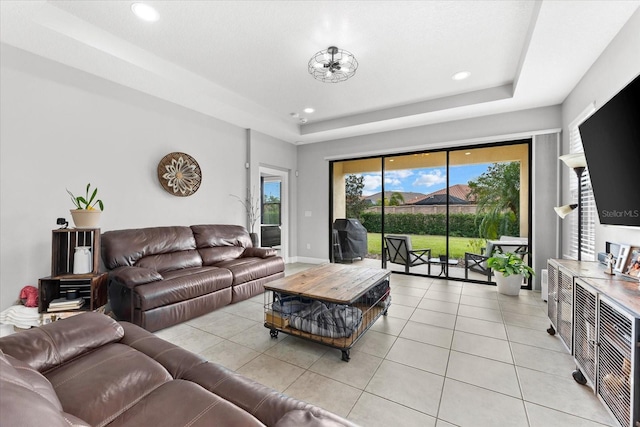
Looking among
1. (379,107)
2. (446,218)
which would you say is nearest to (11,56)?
(379,107)

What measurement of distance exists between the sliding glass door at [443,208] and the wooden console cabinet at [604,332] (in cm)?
221

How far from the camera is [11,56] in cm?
257

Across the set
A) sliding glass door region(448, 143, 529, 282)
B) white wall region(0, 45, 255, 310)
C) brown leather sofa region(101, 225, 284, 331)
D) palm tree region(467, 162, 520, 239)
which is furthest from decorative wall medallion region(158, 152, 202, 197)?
palm tree region(467, 162, 520, 239)

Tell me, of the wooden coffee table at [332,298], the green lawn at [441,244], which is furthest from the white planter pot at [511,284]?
the wooden coffee table at [332,298]

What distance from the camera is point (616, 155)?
178 cm

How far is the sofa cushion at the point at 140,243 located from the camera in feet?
9.93

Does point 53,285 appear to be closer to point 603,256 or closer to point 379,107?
point 379,107

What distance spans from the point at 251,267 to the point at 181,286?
100cm

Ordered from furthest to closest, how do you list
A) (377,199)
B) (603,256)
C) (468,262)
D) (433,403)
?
(377,199) → (468,262) → (603,256) → (433,403)

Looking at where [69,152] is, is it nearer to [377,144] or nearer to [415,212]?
[377,144]

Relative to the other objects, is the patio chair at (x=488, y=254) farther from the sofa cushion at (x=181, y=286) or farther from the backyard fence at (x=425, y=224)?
the sofa cushion at (x=181, y=286)

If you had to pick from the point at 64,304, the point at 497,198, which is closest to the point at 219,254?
the point at 64,304

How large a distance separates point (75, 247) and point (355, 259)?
14.5 ft

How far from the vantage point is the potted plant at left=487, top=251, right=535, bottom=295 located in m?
3.67
